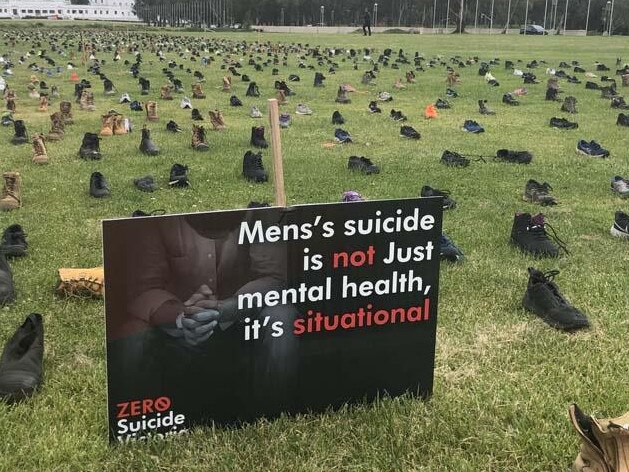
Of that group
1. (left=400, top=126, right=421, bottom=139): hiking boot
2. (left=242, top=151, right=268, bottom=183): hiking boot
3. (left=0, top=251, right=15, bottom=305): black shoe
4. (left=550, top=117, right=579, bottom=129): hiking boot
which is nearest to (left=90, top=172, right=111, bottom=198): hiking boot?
(left=242, top=151, right=268, bottom=183): hiking boot

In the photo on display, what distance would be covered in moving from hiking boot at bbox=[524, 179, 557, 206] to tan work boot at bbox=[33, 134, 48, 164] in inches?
246

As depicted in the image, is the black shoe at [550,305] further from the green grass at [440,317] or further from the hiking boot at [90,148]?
the hiking boot at [90,148]

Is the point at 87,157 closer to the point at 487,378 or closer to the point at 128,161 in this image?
the point at 128,161

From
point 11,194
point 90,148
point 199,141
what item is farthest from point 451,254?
point 90,148

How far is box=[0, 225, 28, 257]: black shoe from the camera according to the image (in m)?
5.39

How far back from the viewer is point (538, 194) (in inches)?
289

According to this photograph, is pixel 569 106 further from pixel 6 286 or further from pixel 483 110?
pixel 6 286

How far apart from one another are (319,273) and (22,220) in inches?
177

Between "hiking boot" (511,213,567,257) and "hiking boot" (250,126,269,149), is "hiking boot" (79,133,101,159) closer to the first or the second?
"hiking boot" (250,126,269,149)

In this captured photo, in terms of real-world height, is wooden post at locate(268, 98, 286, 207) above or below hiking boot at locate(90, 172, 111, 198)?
above

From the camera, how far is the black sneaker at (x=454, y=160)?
9078 millimetres

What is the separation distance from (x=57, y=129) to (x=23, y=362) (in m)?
8.39

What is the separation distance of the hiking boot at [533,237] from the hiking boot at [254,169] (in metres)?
3.36

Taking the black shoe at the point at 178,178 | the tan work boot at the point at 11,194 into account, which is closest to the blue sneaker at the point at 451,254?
the black shoe at the point at 178,178
